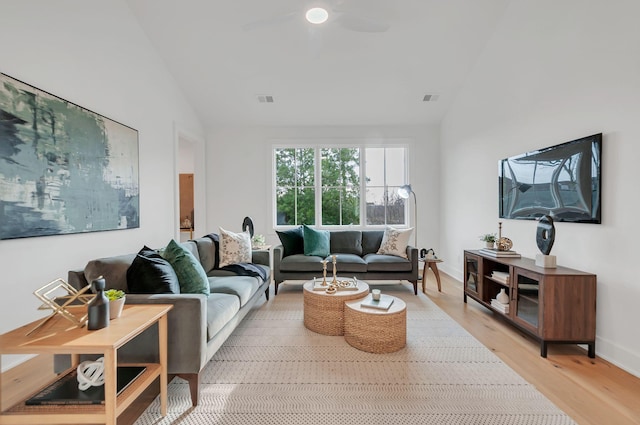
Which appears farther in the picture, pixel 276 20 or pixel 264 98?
pixel 264 98

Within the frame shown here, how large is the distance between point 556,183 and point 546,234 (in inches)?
21.7

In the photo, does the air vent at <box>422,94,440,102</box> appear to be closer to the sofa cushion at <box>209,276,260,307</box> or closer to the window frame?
the window frame

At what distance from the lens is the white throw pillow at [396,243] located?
4.29 meters

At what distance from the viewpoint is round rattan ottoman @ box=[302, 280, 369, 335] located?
108 inches

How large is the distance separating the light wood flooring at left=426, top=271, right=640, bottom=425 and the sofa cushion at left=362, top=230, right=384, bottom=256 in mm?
1757

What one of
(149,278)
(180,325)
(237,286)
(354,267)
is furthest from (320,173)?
(180,325)

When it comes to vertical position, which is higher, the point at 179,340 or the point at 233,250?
the point at 233,250

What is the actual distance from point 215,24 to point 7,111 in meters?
2.27

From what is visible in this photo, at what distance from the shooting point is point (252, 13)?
3426 millimetres

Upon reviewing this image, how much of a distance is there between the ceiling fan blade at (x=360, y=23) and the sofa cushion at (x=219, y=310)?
2.52 metres

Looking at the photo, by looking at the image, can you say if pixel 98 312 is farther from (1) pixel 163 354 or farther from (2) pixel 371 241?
(2) pixel 371 241

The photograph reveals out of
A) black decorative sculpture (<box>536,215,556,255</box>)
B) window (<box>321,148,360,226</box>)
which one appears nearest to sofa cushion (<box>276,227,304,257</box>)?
window (<box>321,148,360,226</box>)

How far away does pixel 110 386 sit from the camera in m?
1.28

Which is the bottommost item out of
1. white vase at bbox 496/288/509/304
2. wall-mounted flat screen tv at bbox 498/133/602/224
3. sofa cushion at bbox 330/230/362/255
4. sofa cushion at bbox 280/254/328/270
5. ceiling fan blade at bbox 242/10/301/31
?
white vase at bbox 496/288/509/304
